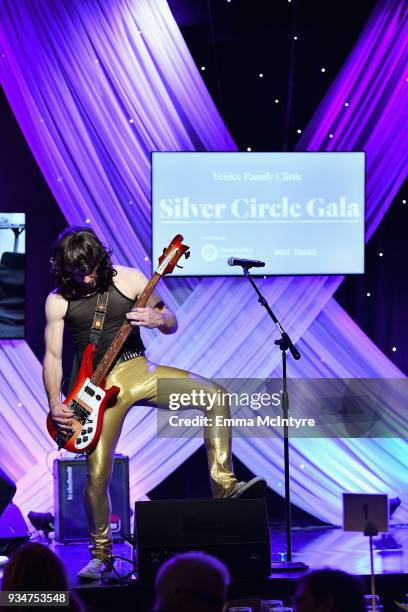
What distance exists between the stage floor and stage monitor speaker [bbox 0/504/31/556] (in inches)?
10.0

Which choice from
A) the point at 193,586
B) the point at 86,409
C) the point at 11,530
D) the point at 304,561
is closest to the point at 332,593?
the point at 193,586

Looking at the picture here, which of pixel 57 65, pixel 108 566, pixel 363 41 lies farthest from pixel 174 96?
pixel 108 566

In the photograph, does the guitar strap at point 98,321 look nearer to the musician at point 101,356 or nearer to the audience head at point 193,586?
the musician at point 101,356

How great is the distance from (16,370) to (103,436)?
6.93 feet

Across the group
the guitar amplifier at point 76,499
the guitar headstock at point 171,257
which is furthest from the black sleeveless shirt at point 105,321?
the guitar amplifier at point 76,499

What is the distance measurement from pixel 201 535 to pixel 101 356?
109 centimetres

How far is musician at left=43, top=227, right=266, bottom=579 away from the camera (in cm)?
474

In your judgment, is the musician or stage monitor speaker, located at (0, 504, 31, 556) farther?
stage monitor speaker, located at (0, 504, 31, 556)

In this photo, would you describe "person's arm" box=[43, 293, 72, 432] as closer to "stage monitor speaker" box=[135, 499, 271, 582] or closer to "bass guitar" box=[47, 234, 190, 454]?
"bass guitar" box=[47, 234, 190, 454]

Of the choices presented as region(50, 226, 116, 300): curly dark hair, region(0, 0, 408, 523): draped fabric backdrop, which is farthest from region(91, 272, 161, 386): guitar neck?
region(0, 0, 408, 523): draped fabric backdrop

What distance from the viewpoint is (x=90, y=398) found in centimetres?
473

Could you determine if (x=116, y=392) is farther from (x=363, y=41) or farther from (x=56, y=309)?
(x=363, y=41)

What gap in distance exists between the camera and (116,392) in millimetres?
4758

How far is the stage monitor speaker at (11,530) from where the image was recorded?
5836 millimetres
